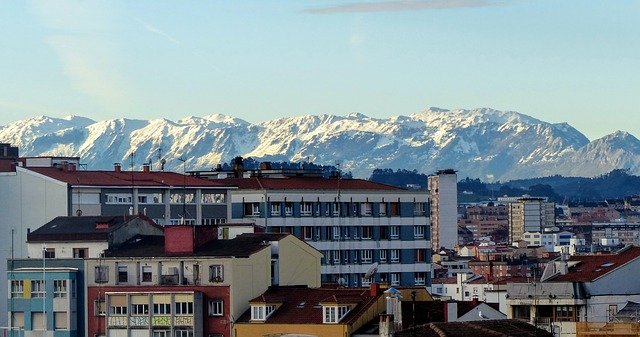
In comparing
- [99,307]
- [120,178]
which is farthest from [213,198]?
[99,307]

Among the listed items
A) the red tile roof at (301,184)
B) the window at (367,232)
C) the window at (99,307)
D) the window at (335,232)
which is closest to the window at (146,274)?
the window at (99,307)

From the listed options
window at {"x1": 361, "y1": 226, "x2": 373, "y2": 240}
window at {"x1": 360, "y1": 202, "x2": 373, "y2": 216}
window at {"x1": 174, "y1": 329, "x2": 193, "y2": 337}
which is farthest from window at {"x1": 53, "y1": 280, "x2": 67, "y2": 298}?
window at {"x1": 360, "y1": 202, "x2": 373, "y2": 216}

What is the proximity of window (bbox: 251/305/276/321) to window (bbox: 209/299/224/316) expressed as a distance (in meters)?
2.80

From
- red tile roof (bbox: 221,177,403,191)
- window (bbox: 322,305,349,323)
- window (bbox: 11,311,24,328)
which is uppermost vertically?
red tile roof (bbox: 221,177,403,191)

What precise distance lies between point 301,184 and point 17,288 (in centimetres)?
4085

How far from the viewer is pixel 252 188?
125062 millimetres

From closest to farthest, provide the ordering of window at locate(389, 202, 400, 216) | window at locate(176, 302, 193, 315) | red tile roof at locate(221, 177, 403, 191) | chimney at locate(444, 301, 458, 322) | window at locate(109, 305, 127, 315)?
chimney at locate(444, 301, 458, 322) < window at locate(176, 302, 193, 315) < window at locate(109, 305, 127, 315) < red tile roof at locate(221, 177, 403, 191) < window at locate(389, 202, 400, 216)

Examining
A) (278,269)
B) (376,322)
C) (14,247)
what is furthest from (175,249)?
(14,247)

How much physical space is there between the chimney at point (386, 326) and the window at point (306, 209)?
1938 inches

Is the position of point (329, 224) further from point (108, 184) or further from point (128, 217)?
point (128, 217)

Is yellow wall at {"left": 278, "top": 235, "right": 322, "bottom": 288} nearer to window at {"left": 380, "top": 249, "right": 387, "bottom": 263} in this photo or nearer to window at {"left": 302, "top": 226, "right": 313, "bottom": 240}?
window at {"left": 302, "top": 226, "right": 313, "bottom": 240}

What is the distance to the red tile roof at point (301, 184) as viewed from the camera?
414 ft

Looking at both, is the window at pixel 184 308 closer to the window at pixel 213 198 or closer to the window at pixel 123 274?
the window at pixel 123 274

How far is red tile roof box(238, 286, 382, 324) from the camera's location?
78.8 meters
